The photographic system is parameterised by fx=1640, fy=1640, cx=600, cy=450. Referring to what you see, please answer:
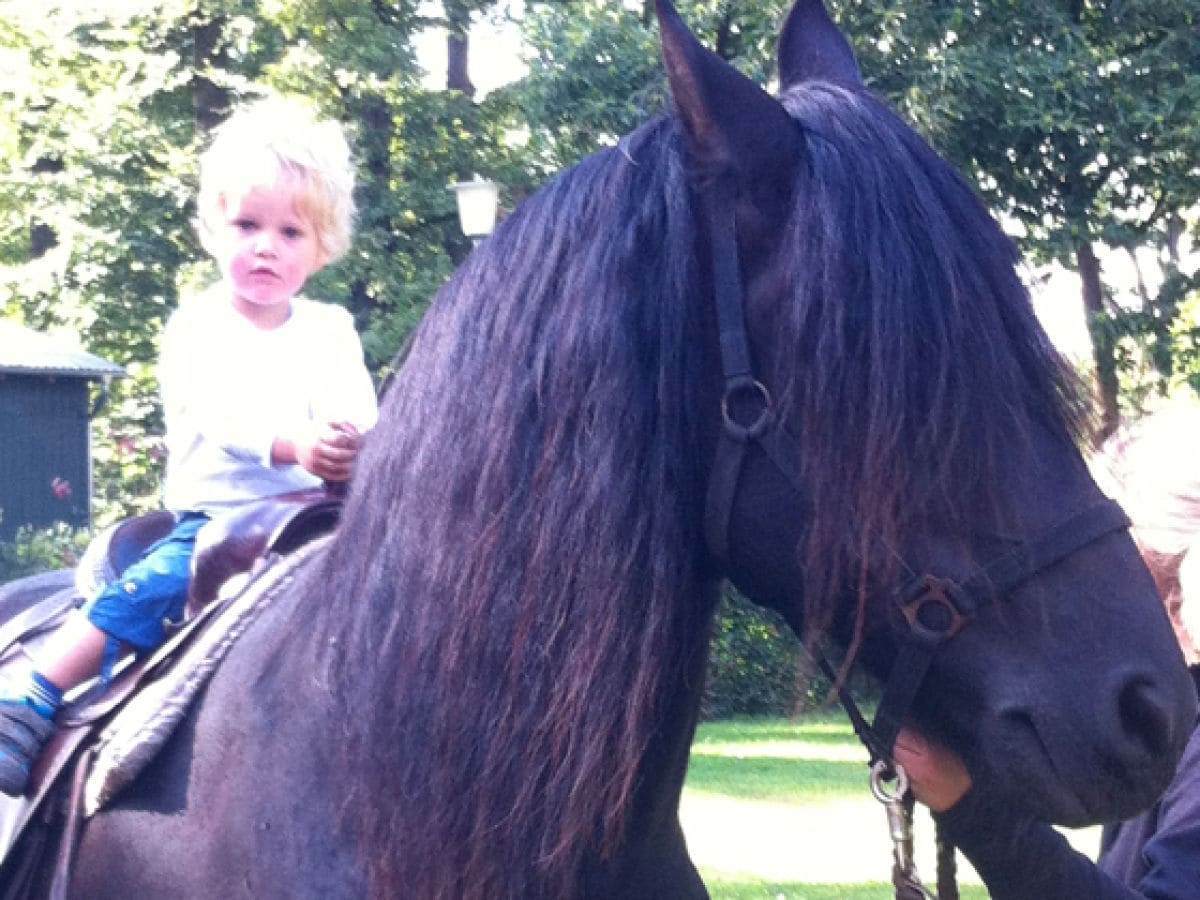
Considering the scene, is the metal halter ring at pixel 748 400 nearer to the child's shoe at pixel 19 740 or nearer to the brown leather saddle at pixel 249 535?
the brown leather saddle at pixel 249 535

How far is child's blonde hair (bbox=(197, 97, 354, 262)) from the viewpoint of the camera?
307 cm

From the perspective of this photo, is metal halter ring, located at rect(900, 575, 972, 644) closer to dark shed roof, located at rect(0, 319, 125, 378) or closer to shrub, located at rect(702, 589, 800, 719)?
shrub, located at rect(702, 589, 800, 719)

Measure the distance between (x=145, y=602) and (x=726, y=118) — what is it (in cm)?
136

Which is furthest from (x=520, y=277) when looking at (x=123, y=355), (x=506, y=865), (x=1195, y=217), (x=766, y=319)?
(x=123, y=355)

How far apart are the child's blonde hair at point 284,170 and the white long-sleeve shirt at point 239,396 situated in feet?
0.59

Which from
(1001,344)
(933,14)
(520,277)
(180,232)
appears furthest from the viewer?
(180,232)

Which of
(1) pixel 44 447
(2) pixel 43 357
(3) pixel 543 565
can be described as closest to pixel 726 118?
(3) pixel 543 565

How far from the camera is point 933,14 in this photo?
1340 centimetres

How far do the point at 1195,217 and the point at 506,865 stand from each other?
15923 mm

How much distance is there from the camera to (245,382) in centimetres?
295

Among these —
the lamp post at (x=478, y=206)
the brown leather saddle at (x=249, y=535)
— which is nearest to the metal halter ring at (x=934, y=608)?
the brown leather saddle at (x=249, y=535)

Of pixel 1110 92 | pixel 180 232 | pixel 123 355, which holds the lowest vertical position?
pixel 123 355

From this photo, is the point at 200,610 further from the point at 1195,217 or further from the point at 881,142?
the point at 1195,217

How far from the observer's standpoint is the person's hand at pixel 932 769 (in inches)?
79.5
